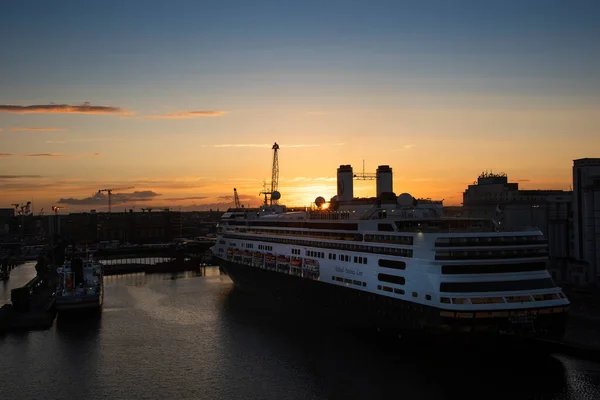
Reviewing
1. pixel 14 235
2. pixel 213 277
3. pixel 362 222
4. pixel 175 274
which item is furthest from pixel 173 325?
pixel 14 235

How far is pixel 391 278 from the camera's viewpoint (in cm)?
3475

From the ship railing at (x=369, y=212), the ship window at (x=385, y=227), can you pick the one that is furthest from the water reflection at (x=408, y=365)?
the ship railing at (x=369, y=212)

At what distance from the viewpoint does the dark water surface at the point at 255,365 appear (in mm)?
28234

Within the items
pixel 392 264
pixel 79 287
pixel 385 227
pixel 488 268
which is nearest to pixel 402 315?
pixel 392 264

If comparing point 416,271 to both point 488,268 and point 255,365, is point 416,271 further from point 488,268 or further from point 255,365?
point 255,365

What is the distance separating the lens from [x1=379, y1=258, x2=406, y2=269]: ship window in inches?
1337

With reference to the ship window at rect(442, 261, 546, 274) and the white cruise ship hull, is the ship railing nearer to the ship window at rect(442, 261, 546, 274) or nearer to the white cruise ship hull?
the white cruise ship hull

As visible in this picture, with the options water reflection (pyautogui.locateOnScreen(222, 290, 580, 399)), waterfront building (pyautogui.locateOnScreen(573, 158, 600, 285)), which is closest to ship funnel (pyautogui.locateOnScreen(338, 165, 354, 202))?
water reflection (pyautogui.locateOnScreen(222, 290, 580, 399))

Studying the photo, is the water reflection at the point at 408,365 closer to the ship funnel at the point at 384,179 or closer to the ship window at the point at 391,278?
the ship window at the point at 391,278

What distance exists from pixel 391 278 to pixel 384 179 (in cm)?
2556

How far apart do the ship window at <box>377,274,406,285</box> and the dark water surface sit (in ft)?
13.9

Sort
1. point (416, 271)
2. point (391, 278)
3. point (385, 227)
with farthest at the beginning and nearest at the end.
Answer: point (385, 227), point (391, 278), point (416, 271)

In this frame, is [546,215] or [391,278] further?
[546,215]

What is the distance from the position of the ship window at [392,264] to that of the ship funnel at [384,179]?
926 inches
